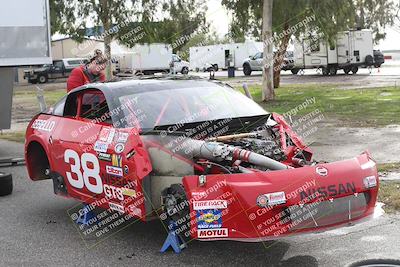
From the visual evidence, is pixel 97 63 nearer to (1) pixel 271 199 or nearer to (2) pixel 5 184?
(2) pixel 5 184

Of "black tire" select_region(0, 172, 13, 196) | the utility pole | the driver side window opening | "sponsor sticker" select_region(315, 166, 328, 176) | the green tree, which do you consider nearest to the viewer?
"sponsor sticker" select_region(315, 166, 328, 176)

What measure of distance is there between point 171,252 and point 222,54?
5255 centimetres

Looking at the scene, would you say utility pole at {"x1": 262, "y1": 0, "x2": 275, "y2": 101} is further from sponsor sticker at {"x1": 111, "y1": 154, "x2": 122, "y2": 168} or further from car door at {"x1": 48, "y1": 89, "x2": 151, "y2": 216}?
sponsor sticker at {"x1": 111, "y1": 154, "x2": 122, "y2": 168}

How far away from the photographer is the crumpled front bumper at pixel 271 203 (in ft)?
15.6

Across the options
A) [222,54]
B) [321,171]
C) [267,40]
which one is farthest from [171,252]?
[222,54]

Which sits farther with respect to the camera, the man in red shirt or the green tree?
the green tree

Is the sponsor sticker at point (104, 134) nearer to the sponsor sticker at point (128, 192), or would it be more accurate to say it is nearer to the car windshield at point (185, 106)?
the car windshield at point (185, 106)

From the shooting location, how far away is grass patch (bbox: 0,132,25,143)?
14238mm

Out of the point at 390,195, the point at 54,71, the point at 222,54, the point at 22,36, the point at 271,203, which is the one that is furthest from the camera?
the point at 222,54

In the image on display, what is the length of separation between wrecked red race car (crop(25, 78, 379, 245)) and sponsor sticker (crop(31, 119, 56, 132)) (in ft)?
0.06

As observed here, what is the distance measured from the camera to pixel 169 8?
25891 millimetres

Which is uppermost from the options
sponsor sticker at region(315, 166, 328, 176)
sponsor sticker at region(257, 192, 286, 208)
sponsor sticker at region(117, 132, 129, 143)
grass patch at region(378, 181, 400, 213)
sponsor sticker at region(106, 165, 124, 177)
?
sponsor sticker at region(117, 132, 129, 143)

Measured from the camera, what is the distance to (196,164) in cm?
545

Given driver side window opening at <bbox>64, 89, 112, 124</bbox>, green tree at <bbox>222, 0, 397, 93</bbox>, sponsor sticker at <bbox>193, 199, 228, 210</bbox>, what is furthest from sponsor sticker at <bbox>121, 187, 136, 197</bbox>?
green tree at <bbox>222, 0, 397, 93</bbox>
